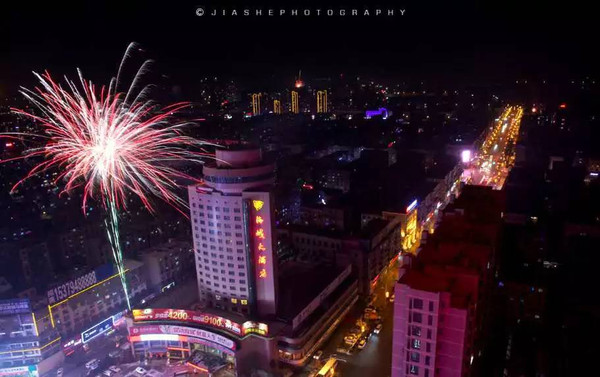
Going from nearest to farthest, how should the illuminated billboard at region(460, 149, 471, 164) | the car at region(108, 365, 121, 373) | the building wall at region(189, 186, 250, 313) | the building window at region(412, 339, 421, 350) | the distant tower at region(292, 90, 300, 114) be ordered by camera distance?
the building window at region(412, 339, 421, 350) < the car at region(108, 365, 121, 373) < the building wall at region(189, 186, 250, 313) < the illuminated billboard at region(460, 149, 471, 164) < the distant tower at region(292, 90, 300, 114)

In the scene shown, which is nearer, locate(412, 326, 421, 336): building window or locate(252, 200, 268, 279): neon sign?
locate(412, 326, 421, 336): building window

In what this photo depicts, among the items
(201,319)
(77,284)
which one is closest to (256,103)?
(77,284)

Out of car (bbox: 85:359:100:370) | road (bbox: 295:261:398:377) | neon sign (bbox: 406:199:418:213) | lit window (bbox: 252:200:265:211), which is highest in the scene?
lit window (bbox: 252:200:265:211)

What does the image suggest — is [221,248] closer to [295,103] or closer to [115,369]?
[115,369]

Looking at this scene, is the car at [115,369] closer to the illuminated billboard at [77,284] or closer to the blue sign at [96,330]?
the blue sign at [96,330]

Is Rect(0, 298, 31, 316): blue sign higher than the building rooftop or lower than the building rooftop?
higher

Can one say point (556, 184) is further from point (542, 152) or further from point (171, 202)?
point (171, 202)

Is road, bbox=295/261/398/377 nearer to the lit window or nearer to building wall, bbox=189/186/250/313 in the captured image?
building wall, bbox=189/186/250/313

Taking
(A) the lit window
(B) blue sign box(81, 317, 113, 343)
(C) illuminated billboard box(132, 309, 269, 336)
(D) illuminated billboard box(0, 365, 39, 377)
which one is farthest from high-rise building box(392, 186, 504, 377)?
(D) illuminated billboard box(0, 365, 39, 377)
